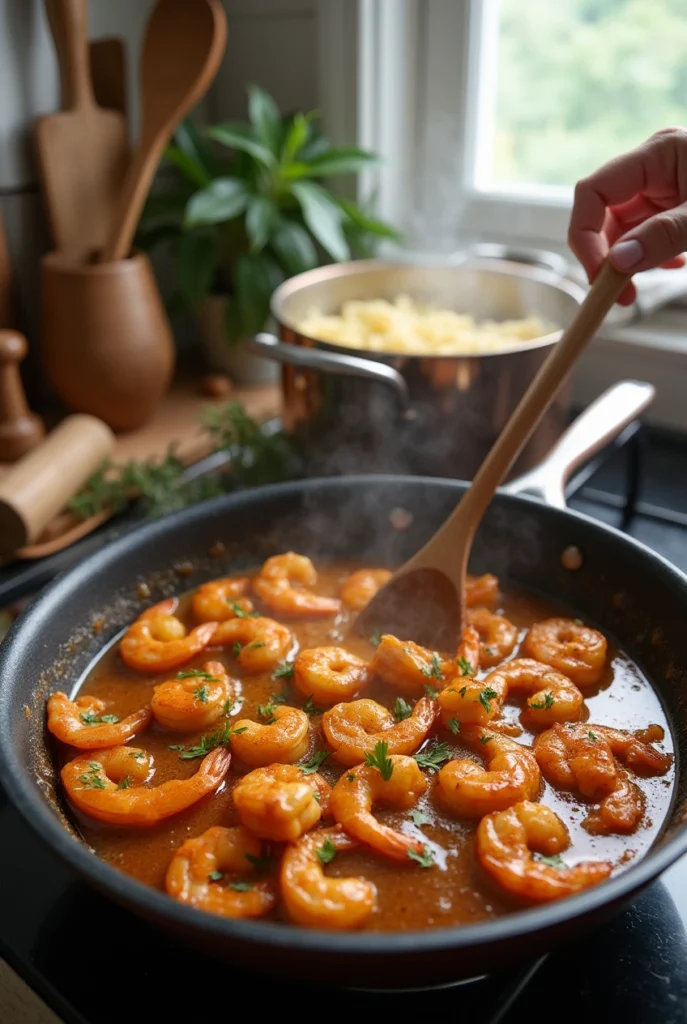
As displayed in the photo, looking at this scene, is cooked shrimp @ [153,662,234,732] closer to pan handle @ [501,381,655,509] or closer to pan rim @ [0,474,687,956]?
pan rim @ [0,474,687,956]

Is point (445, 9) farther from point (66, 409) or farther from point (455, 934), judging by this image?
point (455, 934)

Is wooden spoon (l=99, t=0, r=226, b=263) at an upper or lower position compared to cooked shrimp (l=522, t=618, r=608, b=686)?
upper

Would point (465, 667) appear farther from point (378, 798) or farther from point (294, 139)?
point (294, 139)

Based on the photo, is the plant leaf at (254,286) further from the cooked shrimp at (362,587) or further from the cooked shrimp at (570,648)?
the cooked shrimp at (570,648)

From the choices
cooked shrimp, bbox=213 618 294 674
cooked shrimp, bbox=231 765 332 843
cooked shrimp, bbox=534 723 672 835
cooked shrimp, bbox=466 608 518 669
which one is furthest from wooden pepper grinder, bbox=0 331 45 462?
cooked shrimp, bbox=534 723 672 835

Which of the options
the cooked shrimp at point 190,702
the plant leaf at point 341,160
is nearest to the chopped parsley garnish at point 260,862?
the cooked shrimp at point 190,702

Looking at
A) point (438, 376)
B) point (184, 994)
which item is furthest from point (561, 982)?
point (438, 376)
